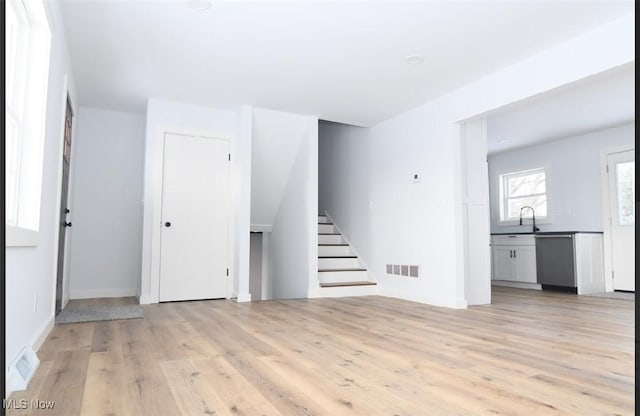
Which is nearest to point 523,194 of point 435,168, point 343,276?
point 435,168

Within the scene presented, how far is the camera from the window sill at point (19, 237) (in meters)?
1.77

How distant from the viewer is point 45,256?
115 inches

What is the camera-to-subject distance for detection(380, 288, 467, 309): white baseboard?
14.8 feet

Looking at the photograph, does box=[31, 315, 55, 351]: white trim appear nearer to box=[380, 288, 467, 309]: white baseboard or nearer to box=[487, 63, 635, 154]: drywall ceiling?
box=[380, 288, 467, 309]: white baseboard

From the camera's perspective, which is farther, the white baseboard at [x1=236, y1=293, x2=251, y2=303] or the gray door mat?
the white baseboard at [x1=236, y1=293, x2=251, y2=303]

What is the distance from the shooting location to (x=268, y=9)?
10.0 feet

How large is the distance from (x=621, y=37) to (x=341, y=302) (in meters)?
3.46

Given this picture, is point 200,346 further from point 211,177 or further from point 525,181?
point 525,181

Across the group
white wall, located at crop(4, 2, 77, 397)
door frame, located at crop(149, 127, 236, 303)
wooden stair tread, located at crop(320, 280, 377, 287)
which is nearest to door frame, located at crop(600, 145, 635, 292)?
wooden stair tread, located at crop(320, 280, 377, 287)

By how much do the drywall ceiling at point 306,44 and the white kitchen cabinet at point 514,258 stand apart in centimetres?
320

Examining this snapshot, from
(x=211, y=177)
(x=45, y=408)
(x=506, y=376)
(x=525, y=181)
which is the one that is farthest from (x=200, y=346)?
(x=525, y=181)

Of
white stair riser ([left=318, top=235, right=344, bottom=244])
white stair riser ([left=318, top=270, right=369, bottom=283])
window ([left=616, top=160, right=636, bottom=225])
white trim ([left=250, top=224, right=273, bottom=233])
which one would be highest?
window ([left=616, top=160, right=636, bottom=225])

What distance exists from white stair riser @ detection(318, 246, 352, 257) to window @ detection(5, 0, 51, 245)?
164 inches

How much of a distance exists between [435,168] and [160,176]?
10.2ft
